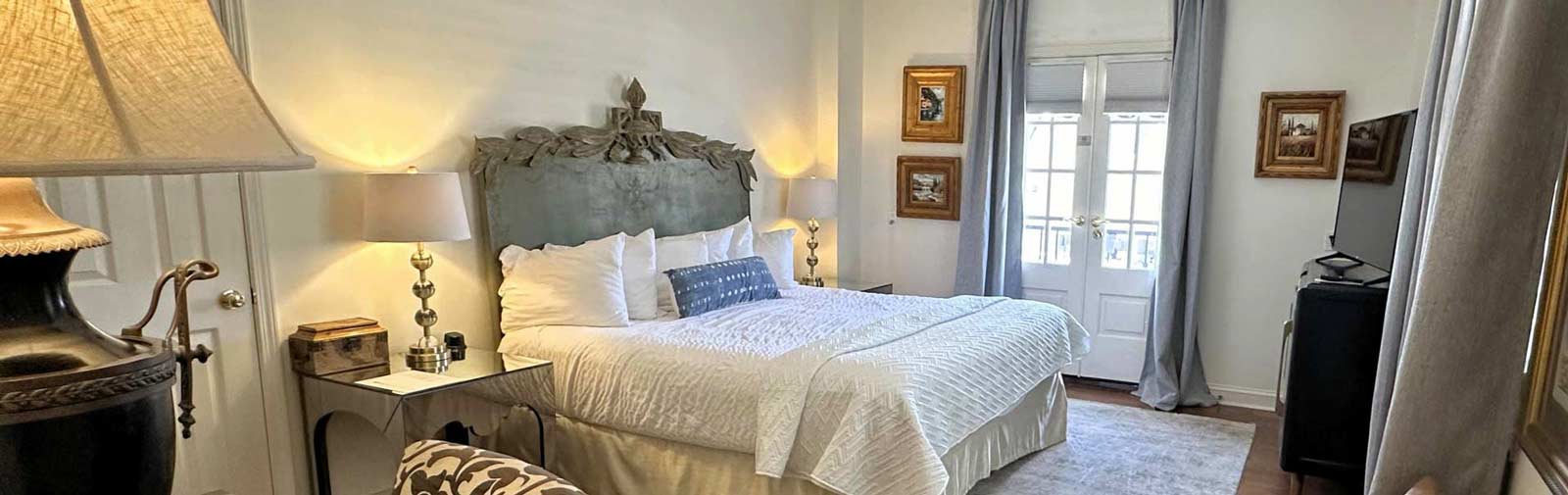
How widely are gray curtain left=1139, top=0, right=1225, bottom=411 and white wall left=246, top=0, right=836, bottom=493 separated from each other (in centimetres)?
238

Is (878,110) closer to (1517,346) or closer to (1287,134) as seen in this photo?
(1287,134)

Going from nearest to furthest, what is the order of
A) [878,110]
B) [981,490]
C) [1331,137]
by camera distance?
1. [981,490]
2. [1331,137]
3. [878,110]

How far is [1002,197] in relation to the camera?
4777 mm

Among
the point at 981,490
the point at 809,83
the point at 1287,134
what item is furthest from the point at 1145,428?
the point at 809,83

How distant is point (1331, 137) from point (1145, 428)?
5.40 feet

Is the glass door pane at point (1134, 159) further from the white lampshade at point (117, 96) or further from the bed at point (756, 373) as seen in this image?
the white lampshade at point (117, 96)

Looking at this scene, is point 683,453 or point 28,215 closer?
point 28,215

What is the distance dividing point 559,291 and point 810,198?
6.14 feet

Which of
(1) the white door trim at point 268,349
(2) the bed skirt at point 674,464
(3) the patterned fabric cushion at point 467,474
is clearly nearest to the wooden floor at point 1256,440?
(2) the bed skirt at point 674,464

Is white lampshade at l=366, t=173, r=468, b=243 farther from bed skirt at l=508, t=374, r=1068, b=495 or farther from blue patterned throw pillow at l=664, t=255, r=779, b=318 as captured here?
blue patterned throw pillow at l=664, t=255, r=779, b=318

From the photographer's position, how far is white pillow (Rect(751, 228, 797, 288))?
4.30 metres

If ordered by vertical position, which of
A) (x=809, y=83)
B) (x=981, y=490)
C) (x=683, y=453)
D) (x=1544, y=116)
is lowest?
(x=981, y=490)

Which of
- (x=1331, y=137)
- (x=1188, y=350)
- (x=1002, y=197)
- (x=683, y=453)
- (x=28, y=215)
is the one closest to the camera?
(x=28, y=215)

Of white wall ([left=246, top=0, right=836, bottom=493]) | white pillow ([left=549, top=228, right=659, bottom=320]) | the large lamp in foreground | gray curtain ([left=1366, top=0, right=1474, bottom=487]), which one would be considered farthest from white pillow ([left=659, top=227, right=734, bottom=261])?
the large lamp in foreground
